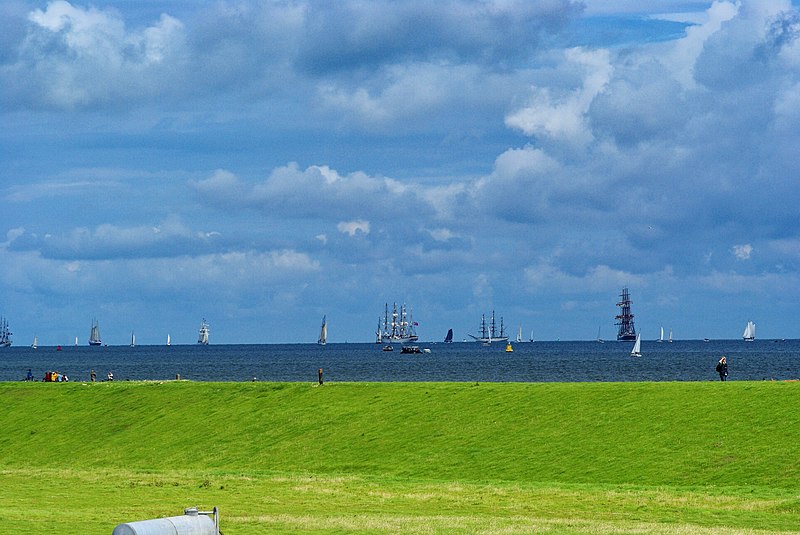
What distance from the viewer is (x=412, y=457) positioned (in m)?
63.7

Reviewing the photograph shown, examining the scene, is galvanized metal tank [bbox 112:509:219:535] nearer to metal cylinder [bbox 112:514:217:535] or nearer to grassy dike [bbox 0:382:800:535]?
metal cylinder [bbox 112:514:217:535]

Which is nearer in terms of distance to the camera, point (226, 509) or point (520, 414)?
point (226, 509)

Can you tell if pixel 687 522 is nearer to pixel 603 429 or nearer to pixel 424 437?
pixel 603 429

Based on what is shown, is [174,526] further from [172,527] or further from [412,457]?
[412,457]

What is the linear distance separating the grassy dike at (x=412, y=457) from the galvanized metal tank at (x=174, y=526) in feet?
22.3

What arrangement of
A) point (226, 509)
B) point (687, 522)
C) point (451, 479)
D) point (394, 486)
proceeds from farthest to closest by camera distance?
1. point (451, 479)
2. point (394, 486)
3. point (226, 509)
4. point (687, 522)

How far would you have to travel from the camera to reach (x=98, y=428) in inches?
3233

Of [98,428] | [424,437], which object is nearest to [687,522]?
[424,437]

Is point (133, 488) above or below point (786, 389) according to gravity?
below

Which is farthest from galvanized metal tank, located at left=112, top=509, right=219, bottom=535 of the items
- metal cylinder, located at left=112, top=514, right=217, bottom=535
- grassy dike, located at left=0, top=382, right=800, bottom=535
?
grassy dike, located at left=0, top=382, right=800, bottom=535

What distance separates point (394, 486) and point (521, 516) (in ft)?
38.7

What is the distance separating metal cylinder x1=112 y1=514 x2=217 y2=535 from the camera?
1196 inches

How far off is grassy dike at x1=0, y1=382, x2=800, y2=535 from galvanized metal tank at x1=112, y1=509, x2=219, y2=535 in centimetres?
681

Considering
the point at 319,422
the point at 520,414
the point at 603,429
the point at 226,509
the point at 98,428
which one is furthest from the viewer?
the point at 98,428
